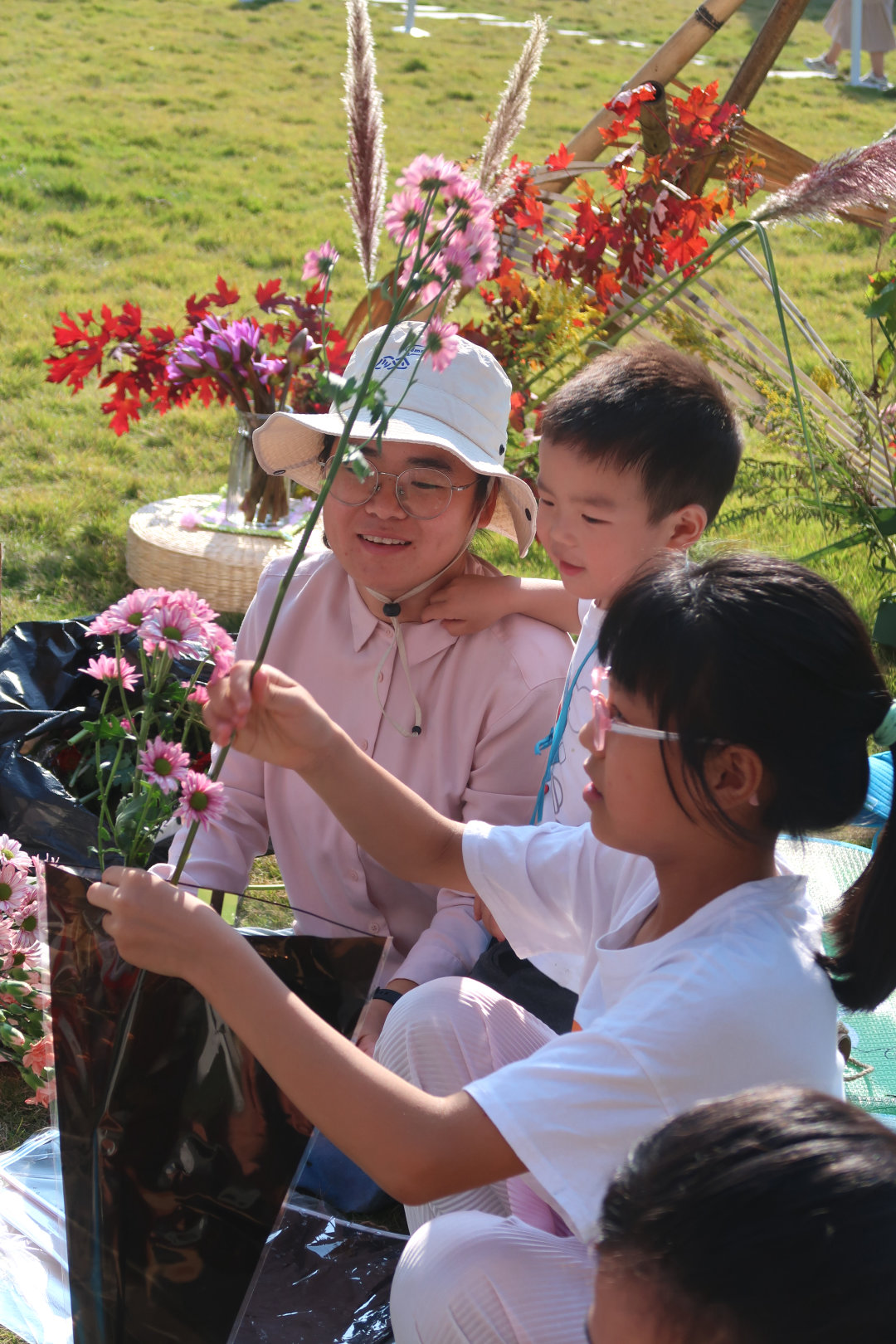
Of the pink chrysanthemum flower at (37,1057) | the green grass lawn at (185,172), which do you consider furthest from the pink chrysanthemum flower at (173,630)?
the green grass lawn at (185,172)

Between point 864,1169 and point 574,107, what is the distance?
1160 centimetres

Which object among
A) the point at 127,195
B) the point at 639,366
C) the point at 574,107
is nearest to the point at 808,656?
the point at 639,366

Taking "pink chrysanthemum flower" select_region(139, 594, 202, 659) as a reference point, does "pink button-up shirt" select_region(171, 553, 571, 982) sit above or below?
below

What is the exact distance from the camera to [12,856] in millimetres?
1941

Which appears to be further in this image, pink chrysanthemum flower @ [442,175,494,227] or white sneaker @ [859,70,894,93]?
white sneaker @ [859,70,894,93]

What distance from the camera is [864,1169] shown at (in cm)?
81

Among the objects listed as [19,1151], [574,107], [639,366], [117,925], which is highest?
[574,107]

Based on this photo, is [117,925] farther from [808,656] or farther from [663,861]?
[808,656]

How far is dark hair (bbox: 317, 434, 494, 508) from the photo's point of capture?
2051 mm

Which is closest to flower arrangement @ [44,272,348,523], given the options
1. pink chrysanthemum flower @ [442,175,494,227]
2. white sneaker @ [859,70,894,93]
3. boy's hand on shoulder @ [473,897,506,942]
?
boy's hand on shoulder @ [473,897,506,942]

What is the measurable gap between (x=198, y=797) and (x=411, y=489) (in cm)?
85

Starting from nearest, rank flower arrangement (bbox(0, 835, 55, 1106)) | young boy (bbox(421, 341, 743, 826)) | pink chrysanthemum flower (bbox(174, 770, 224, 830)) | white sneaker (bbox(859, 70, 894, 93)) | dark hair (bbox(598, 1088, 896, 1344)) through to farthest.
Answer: dark hair (bbox(598, 1088, 896, 1344)), pink chrysanthemum flower (bbox(174, 770, 224, 830)), flower arrangement (bbox(0, 835, 55, 1106)), young boy (bbox(421, 341, 743, 826)), white sneaker (bbox(859, 70, 894, 93))

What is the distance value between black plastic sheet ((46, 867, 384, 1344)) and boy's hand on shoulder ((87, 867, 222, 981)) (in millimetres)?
104

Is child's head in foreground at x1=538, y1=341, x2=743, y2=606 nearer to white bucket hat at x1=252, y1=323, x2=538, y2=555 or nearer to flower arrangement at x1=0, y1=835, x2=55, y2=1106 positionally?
white bucket hat at x1=252, y1=323, x2=538, y2=555
